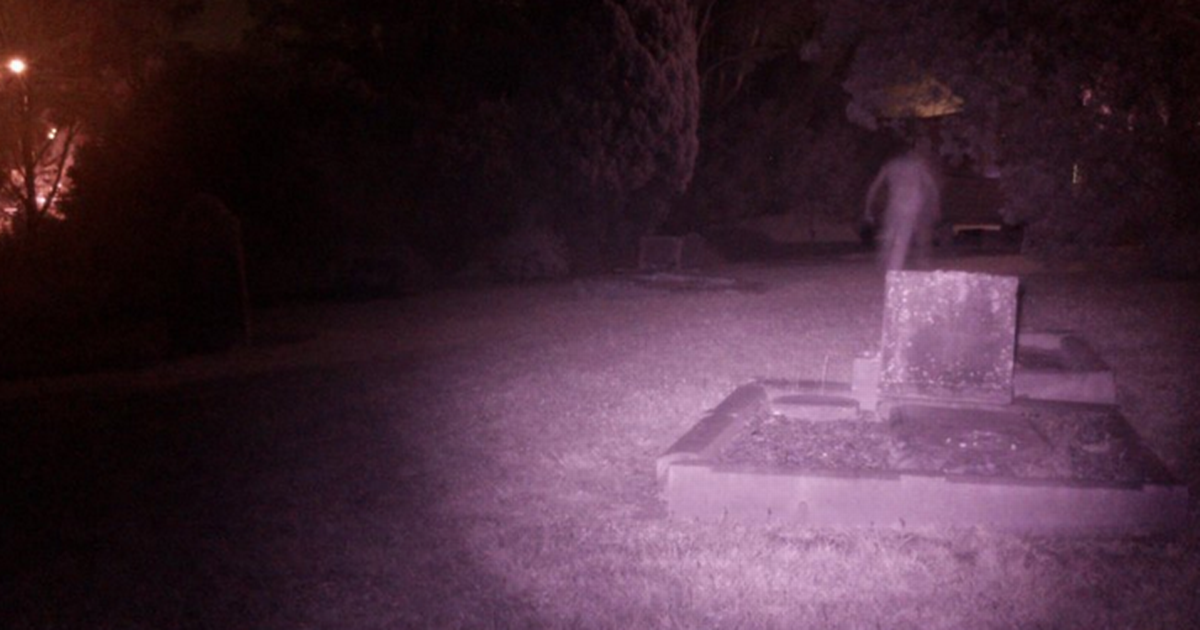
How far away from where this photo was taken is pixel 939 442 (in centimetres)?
716

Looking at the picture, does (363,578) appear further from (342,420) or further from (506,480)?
(342,420)

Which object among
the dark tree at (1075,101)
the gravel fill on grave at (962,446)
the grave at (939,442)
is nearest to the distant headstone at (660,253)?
the dark tree at (1075,101)

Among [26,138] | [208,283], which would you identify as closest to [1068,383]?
[208,283]

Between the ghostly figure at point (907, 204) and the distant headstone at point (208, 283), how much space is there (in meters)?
15.9

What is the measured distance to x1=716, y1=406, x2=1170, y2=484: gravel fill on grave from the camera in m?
6.45

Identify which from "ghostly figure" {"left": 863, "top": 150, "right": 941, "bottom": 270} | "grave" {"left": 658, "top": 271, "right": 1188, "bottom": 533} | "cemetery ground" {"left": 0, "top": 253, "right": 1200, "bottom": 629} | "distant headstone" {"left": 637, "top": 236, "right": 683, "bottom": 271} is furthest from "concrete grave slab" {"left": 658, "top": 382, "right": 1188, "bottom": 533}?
"ghostly figure" {"left": 863, "top": 150, "right": 941, "bottom": 270}

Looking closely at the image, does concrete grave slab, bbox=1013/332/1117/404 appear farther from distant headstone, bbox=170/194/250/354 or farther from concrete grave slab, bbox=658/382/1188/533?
distant headstone, bbox=170/194/250/354

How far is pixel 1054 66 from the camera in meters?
13.9

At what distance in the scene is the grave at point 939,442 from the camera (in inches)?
238

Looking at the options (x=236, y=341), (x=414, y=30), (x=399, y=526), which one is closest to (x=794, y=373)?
(x=399, y=526)

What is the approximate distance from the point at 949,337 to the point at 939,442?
4.38 feet

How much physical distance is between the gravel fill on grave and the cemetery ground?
46cm

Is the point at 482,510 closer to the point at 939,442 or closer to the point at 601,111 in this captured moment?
the point at 939,442

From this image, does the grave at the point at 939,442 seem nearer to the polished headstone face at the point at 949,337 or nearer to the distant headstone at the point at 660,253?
the polished headstone face at the point at 949,337
